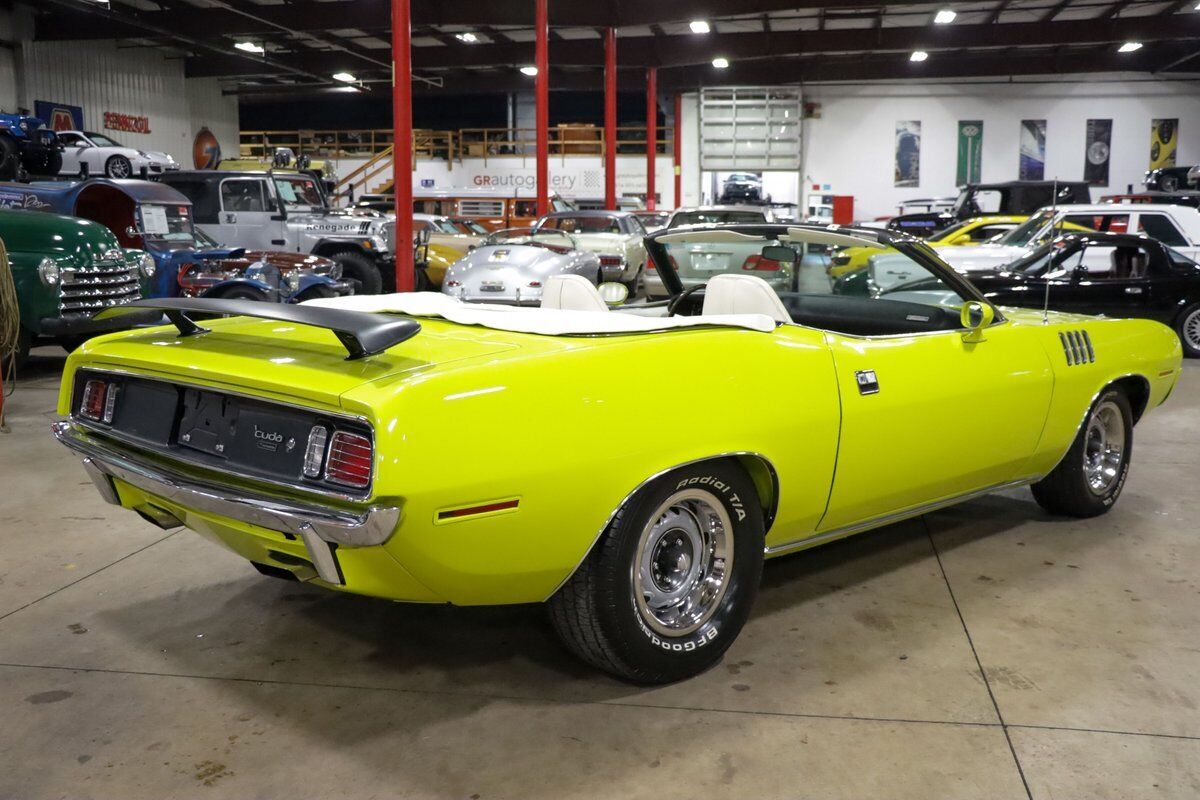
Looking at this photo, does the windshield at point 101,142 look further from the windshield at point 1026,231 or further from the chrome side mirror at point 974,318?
the chrome side mirror at point 974,318

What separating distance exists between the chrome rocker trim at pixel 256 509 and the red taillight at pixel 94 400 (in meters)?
0.09

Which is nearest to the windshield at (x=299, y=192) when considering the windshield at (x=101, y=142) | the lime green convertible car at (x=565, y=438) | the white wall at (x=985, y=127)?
the windshield at (x=101, y=142)

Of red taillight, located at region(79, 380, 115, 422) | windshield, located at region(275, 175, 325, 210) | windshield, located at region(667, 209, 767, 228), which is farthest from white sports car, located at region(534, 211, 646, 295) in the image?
red taillight, located at region(79, 380, 115, 422)

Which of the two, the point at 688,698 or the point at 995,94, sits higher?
the point at 995,94

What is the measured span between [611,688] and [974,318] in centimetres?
181

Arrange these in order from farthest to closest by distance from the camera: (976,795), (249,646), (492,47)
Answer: (492,47), (249,646), (976,795)

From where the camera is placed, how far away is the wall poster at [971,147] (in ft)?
96.6

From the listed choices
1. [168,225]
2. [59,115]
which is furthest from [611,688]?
[59,115]

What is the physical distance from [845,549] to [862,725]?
4.83 feet

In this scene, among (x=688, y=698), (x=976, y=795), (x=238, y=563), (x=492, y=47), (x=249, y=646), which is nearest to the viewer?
(x=976, y=795)

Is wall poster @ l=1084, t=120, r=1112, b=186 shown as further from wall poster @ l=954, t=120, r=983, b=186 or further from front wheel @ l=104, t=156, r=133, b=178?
front wheel @ l=104, t=156, r=133, b=178

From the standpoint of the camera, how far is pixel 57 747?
251cm

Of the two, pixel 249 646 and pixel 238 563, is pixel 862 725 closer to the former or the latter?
pixel 249 646

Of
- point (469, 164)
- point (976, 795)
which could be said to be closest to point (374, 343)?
point (976, 795)
